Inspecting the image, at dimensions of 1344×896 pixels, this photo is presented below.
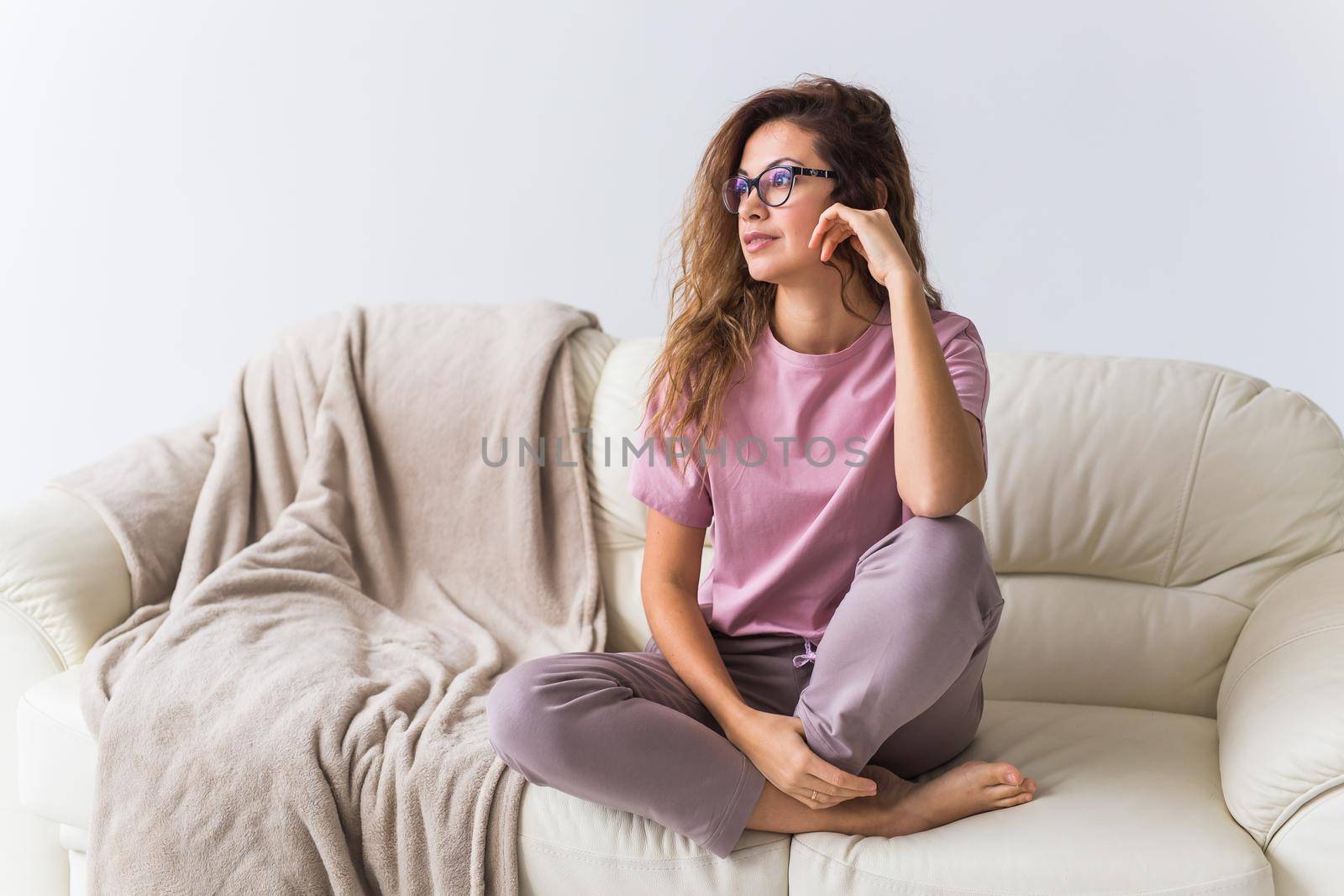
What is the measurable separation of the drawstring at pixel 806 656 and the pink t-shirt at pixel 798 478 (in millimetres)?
12

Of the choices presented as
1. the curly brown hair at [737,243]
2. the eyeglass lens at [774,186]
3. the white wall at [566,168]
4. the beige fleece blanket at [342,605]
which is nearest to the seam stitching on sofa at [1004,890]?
the beige fleece blanket at [342,605]

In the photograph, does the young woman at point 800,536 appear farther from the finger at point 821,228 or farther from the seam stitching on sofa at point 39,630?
the seam stitching on sofa at point 39,630

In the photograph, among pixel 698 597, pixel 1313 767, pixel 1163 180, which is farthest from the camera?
pixel 1163 180

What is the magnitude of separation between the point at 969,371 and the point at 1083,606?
1.78 ft

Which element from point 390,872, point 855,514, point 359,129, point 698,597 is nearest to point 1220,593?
point 855,514

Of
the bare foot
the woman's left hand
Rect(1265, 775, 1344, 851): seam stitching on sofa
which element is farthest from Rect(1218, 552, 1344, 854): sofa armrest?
the woman's left hand

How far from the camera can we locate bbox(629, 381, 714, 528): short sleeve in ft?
4.74

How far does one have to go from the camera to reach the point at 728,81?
2.18m

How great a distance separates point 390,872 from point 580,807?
25 centimetres

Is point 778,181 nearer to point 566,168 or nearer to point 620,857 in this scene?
point 620,857

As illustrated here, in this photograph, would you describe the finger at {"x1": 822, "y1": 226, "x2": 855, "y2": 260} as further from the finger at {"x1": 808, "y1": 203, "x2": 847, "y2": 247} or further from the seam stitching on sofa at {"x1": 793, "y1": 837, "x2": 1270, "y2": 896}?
the seam stitching on sofa at {"x1": 793, "y1": 837, "x2": 1270, "y2": 896}

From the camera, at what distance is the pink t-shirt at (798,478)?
1.37 meters

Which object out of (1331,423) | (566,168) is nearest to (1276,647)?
(1331,423)

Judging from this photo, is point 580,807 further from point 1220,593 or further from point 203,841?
point 1220,593
